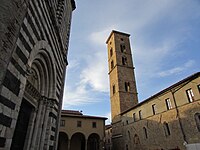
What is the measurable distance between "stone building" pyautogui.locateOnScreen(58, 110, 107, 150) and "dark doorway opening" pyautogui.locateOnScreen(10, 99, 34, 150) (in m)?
20.3

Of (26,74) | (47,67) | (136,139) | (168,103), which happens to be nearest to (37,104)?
(47,67)

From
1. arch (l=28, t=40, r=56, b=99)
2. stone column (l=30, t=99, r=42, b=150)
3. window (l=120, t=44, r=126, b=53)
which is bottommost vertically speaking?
stone column (l=30, t=99, r=42, b=150)

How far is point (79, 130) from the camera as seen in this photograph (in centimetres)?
2559

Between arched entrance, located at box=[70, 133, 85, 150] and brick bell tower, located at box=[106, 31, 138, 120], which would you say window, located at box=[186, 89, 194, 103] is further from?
arched entrance, located at box=[70, 133, 85, 150]

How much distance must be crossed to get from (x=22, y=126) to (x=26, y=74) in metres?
2.21

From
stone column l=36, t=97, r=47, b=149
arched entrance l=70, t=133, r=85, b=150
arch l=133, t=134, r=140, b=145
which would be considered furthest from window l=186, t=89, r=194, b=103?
arched entrance l=70, t=133, r=85, b=150

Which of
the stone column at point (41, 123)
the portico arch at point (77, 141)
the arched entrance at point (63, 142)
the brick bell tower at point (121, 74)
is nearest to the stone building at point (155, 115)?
the brick bell tower at point (121, 74)

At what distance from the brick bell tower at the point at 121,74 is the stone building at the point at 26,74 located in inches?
902

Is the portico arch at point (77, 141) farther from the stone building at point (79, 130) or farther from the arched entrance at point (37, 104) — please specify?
the arched entrance at point (37, 104)

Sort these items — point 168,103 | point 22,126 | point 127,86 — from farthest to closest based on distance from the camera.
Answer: point 127,86, point 168,103, point 22,126

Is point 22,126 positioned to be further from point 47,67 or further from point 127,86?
point 127,86

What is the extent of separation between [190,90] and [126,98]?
1469cm

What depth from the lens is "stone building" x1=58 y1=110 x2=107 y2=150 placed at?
2509cm

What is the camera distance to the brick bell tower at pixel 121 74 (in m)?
29.3
